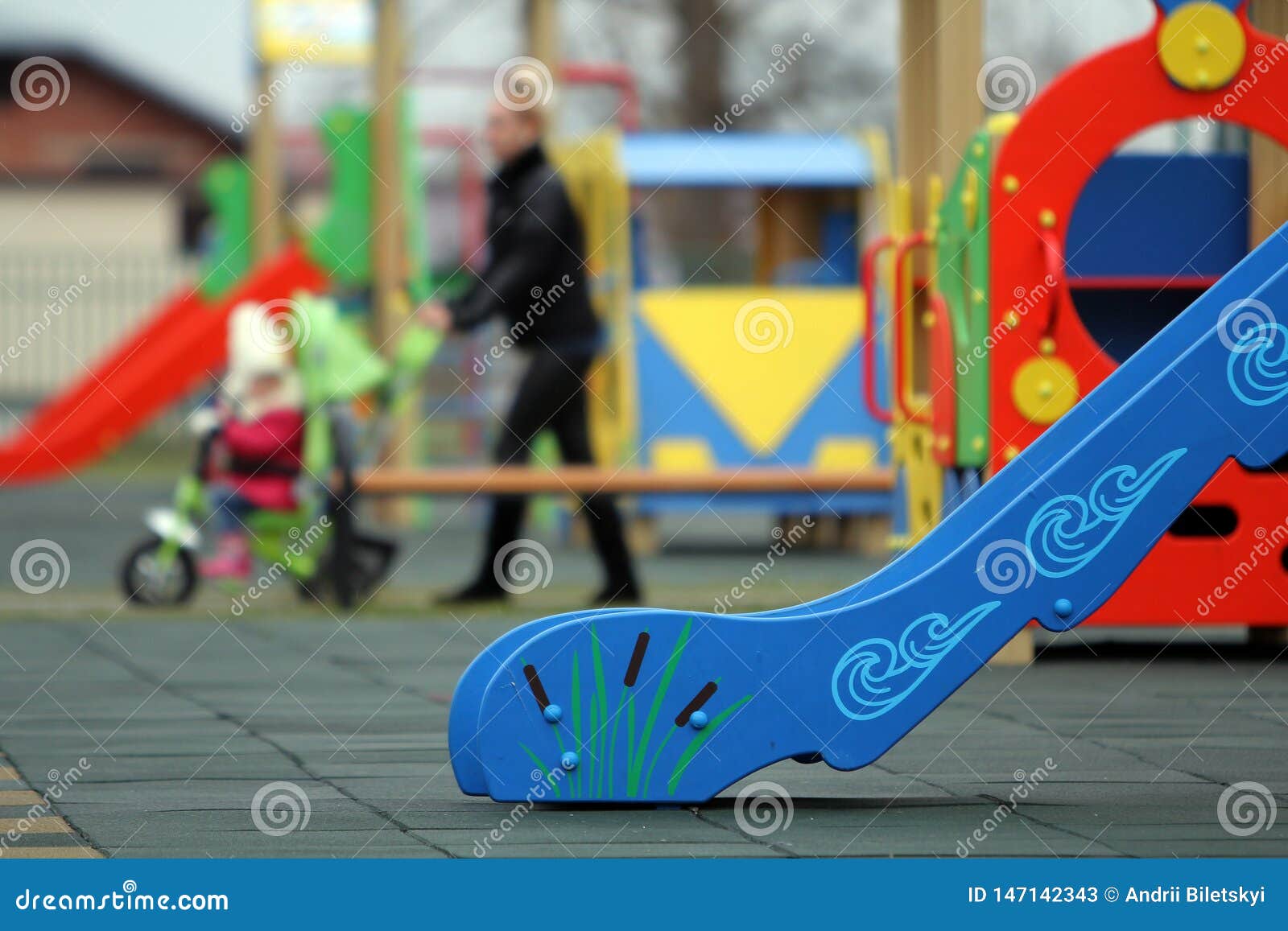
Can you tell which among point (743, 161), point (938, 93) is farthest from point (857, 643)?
point (743, 161)

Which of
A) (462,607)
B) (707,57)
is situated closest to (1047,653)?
(462,607)

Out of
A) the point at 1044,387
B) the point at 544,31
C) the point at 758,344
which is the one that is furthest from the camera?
the point at 544,31

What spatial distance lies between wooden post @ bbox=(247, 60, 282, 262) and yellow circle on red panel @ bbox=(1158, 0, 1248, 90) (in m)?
12.9

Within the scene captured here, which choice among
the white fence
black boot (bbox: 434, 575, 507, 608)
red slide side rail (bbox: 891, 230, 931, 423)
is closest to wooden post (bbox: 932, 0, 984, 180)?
red slide side rail (bbox: 891, 230, 931, 423)

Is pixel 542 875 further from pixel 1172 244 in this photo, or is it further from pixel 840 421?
pixel 840 421

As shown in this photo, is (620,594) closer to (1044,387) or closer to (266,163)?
(1044,387)

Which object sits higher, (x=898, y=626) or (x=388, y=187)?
(x=388, y=187)

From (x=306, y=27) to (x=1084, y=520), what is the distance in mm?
14700

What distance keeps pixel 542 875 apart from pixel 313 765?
1471 millimetres

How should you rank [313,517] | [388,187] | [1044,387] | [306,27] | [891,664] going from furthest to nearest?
[306,27]
[388,187]
[313,517]
[1044,387]
[891,664]

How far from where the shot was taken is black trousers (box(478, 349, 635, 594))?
30.7 ft

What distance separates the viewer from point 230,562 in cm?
955

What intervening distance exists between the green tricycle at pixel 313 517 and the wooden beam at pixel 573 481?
206mm

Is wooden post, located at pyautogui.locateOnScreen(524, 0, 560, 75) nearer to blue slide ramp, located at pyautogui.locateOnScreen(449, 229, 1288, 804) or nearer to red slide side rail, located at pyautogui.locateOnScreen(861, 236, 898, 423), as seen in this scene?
red slide side rail, located at pyautogui.locateOnScreen(861, 236, 898, 423)
